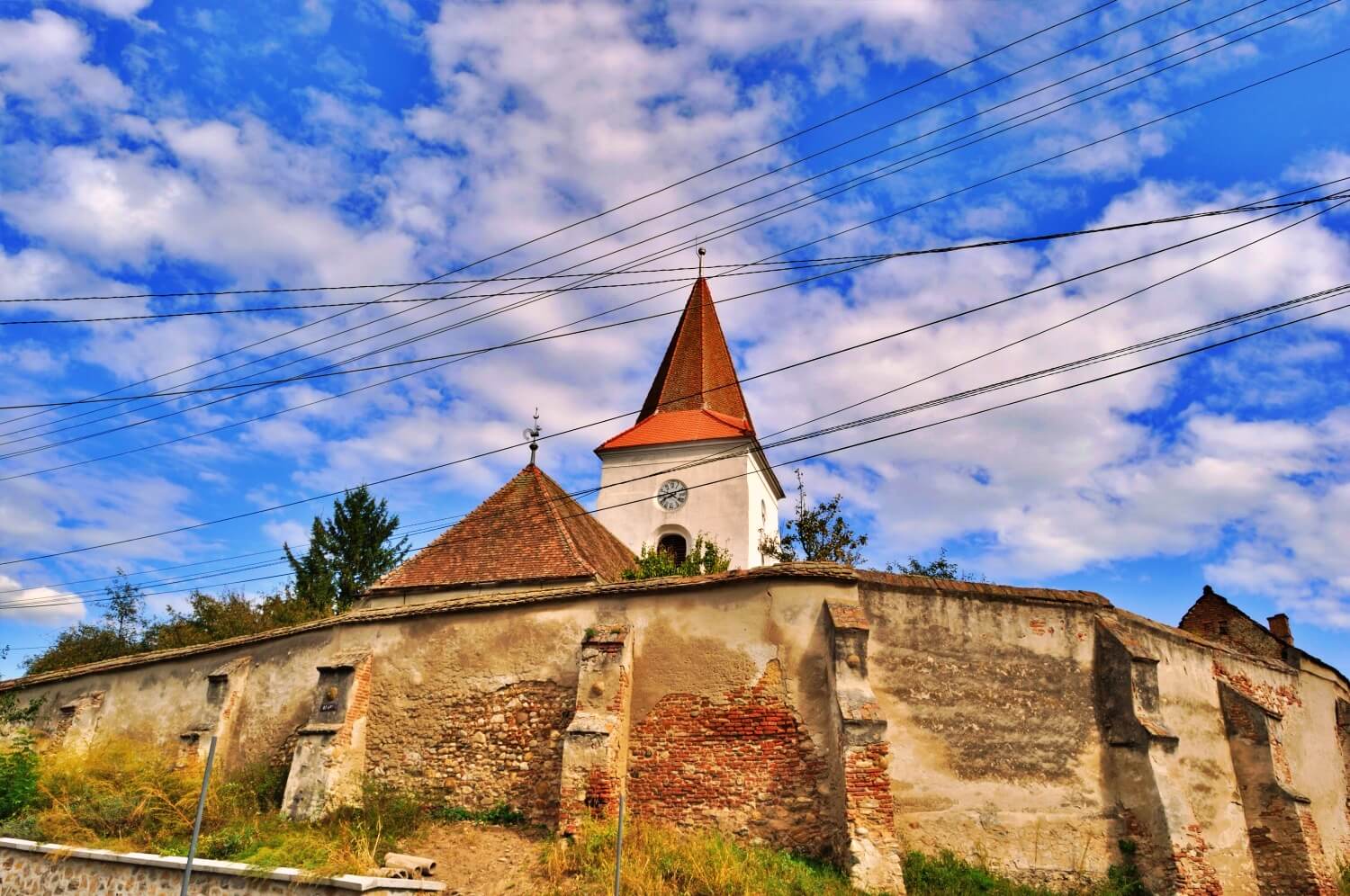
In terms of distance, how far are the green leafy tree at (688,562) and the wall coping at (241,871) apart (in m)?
8.06

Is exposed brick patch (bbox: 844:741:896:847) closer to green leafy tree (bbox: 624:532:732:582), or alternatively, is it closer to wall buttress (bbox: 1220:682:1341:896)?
wall buttress (bbox: 1220:682:1341:896)

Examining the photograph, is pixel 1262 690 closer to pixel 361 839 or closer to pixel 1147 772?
pixel 1147 772

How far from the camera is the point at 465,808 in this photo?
1291cm

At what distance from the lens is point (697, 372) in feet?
110

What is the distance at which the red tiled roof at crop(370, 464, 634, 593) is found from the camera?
19.6 m

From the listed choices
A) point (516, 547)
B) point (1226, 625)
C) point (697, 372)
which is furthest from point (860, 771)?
point (697, 372)

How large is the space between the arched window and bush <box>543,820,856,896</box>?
62.1 feet

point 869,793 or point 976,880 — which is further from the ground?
point 869,793

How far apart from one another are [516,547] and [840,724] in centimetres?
1078

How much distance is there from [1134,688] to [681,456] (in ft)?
66.7

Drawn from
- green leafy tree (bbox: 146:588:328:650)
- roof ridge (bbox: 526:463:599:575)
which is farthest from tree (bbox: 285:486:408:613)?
roof ridge (bbox: 526:463:599:575)

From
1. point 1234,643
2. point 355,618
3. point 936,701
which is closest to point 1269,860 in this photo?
point 936,701

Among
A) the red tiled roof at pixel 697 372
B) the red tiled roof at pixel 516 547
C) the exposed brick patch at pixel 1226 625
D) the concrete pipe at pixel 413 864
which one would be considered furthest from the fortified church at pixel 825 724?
the red tiled roof at pixel 697 372

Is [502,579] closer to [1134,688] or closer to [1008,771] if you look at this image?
[1008,771]
